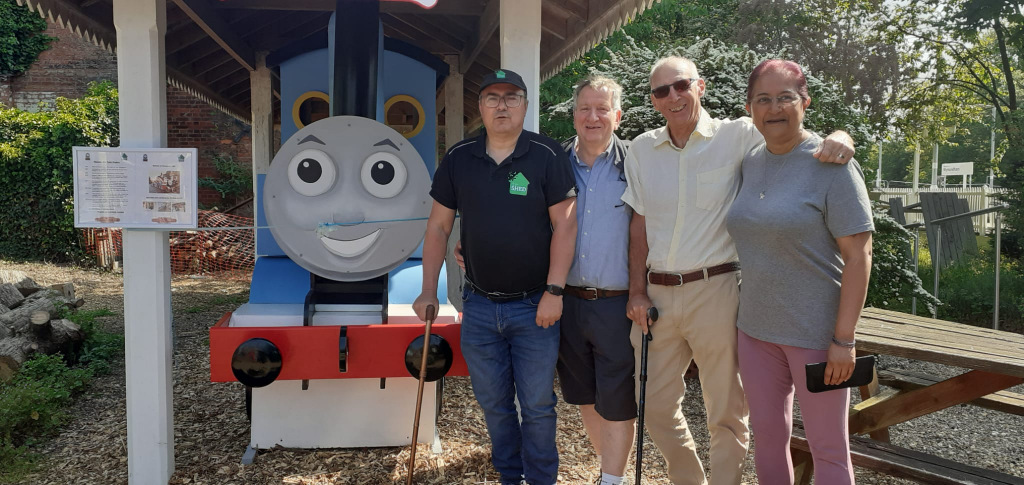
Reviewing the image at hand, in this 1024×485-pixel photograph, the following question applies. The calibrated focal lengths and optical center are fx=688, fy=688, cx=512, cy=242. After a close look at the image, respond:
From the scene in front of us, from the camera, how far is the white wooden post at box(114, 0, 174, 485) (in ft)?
11.1

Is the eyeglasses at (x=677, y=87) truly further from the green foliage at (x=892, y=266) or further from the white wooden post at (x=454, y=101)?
the green foliage at (x=892, y=266)

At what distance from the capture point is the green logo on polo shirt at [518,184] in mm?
2904

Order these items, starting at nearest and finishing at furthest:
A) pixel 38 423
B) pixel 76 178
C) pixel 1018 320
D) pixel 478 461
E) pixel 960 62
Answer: pixel 76 178
pixel 478 461
pixel 38 423
pixel 1018 320
pixel 960 62

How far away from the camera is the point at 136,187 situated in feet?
11.0

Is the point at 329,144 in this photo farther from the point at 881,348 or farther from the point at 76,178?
the point at 881,348

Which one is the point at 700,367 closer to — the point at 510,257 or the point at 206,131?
the point at 510,257

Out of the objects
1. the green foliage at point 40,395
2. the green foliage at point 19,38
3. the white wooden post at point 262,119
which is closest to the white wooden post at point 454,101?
the white wooden post at point 262,119

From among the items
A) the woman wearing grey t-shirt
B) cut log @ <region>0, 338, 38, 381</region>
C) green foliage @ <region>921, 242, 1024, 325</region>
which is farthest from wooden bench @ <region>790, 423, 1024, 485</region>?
green foliage @ <region>921, 242, 1024, 325</region>

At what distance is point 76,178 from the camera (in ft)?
10.9

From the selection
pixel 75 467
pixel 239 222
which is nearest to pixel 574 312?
pixel 75 467

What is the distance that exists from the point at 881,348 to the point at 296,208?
2.98 metres

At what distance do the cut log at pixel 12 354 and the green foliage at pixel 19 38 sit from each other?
12682mm

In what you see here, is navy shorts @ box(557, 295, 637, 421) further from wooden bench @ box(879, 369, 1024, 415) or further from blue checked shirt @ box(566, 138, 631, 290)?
wooden bench @ box(879, 369, 1024, 415)

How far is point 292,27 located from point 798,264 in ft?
15.0
